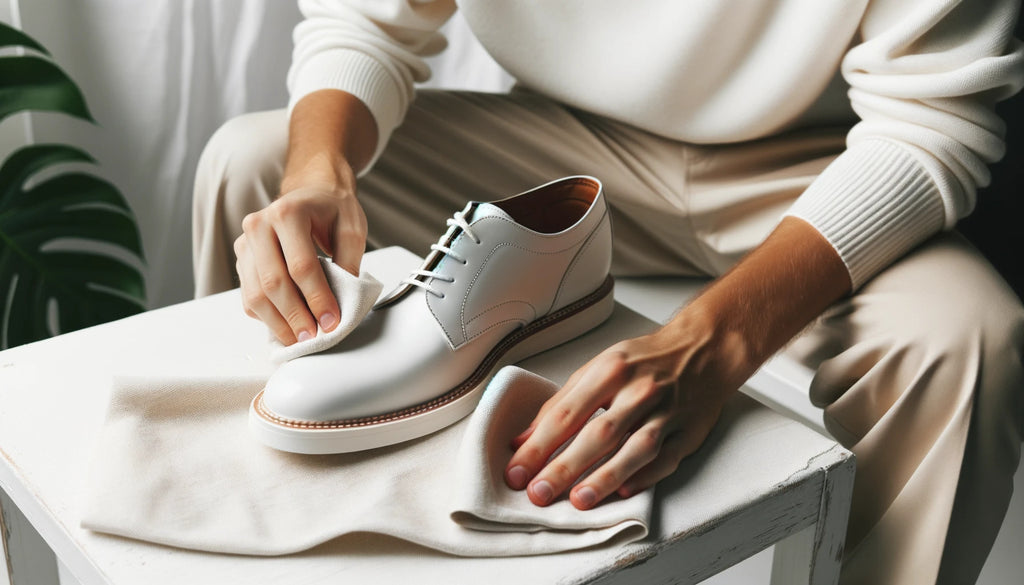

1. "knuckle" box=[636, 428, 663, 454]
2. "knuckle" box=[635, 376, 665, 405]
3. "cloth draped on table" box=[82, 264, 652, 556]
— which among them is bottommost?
"cloth draped on table" box=[82, 264, 652, 556]

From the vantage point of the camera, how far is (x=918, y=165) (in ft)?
2.88

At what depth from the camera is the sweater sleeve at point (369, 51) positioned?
1124 mm

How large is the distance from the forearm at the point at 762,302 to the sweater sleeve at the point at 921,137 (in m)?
0.02

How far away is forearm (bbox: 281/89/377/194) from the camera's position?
925 mm

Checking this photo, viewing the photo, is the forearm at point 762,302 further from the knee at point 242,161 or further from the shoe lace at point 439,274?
the knee at point 242,161

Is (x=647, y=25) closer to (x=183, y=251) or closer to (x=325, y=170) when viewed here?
(x=325, y=170)

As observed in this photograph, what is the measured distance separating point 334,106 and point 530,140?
253 millimetres

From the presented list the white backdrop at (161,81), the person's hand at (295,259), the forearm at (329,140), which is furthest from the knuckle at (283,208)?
the white backdrop at (161,81)

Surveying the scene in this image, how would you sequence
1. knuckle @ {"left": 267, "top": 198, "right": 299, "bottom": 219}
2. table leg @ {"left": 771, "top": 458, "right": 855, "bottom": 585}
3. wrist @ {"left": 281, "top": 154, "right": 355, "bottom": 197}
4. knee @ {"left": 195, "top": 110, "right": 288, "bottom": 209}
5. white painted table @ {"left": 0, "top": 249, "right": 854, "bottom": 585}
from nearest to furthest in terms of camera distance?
white painted table @ {"left": 0, "top": 249, "right": 854, "bottom": 585} < table leg @ {"left": 771, "top": 458, "right": 855, "bottom": 585} < knuckle @ {"left": 267, "top": 198, "right": 299, "bottom": 219} < wrist @ {"left": 281, "top": 154, "right": 355, "bottom": 197} < knee @ {"left": 195, "top": 110, "right": 288, "bottom": 209}

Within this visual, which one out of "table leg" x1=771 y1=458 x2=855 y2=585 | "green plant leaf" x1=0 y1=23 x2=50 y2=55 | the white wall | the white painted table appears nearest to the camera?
the white painted table

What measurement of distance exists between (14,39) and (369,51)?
510 millimetres

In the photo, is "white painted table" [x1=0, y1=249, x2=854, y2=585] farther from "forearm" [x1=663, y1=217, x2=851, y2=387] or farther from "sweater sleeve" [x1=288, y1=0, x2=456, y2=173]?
"sweater sleeve" [x1=288, y1=0, x2=456, y2=173]

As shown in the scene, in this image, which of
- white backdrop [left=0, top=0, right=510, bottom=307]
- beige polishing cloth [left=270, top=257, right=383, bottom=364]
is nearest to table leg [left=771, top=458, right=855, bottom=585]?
beige polishing cloth [left=270, top=257, right=383, bottom=364]

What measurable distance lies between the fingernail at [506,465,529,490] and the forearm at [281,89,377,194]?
39 cm
